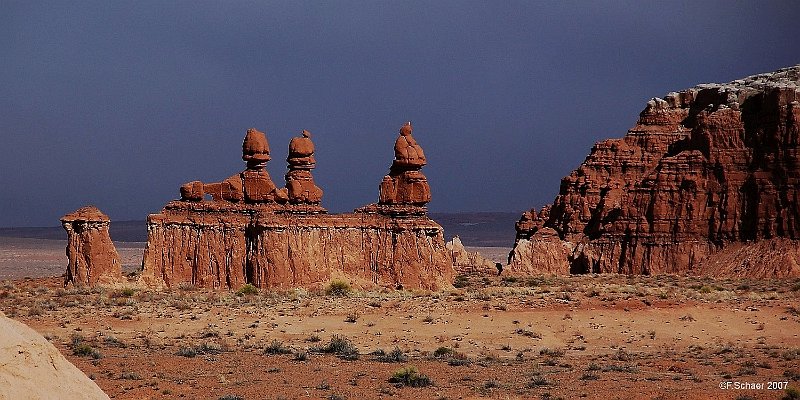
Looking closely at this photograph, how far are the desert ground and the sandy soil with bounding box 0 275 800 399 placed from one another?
7cm

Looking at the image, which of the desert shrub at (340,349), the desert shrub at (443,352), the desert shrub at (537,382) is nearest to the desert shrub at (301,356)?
the desert shrub at (340,349)

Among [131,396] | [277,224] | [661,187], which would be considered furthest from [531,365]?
[661,187]

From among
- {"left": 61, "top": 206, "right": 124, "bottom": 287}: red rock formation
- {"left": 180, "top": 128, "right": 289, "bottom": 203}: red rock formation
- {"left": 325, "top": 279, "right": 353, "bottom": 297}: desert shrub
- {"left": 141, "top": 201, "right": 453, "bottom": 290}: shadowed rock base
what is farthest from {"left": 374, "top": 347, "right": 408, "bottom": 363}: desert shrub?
{"left": 61, "top": 206, "right": 124, "bottom": 287}: red rock formation

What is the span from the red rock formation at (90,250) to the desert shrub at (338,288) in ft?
27.4

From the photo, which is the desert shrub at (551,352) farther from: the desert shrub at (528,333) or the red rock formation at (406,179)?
the red rock formation at (406,179)

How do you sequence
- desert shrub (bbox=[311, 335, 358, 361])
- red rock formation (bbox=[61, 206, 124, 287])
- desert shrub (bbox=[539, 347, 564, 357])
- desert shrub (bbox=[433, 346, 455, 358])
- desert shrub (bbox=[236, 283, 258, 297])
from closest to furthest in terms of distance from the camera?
desert shrub (bbox=[311, 335, 358, 361])
desert shrub (bbox=[433, 346, 455, 358])
desert shrub (bbox=[539, 347, 564, 357])
desert shrub (bbox=[236, 283, 258, 297])
red rock formation (bbox=[61, 206, 124, 287])

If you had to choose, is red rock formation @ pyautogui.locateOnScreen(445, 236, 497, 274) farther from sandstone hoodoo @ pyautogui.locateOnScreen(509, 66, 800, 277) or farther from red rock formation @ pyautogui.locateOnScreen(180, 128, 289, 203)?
red rock formation @ pyautogui.locateOnScreen(180, 128, 289, 203)

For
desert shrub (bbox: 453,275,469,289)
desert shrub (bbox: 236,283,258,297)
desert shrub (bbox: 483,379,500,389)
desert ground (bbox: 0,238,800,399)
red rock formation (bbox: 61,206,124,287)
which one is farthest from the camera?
desert shrub (bbox: 453,275,469,289)

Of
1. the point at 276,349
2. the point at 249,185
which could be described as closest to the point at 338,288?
the point at 249,185

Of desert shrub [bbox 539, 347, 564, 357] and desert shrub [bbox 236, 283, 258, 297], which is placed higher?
desert shrub [bbox 236, 283, 258, 297]

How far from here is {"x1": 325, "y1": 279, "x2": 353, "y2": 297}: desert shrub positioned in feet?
154

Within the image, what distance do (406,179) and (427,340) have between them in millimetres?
15328

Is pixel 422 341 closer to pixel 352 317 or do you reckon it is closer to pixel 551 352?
pixel 352 317

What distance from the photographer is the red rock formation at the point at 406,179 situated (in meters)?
50.3
